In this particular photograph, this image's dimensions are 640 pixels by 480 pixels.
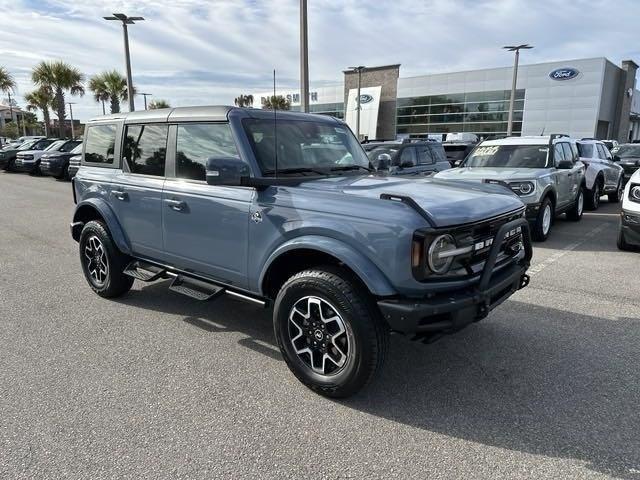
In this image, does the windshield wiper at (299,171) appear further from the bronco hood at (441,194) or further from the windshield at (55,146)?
the windshield at (55,146)

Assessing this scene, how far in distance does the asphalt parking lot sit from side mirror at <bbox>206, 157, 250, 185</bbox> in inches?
56.5

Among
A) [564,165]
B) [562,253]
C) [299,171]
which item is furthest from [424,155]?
[299,171]

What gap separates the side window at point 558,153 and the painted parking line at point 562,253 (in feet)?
4.90

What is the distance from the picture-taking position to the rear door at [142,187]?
14.6 feet

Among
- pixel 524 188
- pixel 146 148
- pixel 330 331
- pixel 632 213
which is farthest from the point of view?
pixel 524 188

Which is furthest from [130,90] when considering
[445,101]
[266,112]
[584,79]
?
[584,79]

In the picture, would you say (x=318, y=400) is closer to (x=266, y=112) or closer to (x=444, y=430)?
(x=444, y=430)

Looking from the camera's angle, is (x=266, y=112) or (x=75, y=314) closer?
(x=266, y=112)

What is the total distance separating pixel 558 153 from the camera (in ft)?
30.2

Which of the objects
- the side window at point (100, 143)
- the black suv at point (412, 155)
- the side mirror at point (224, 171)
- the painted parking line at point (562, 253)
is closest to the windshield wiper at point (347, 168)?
the side mirror at point (224, 171)

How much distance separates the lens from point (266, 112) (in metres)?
4.08

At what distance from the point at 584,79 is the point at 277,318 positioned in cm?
4610

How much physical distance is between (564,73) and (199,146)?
45.1 meters

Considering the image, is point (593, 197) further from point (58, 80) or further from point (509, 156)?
point (58, 80)
